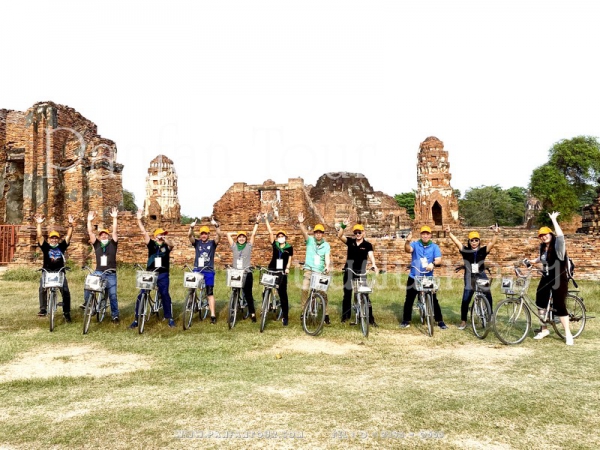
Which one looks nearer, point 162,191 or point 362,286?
point 362,286

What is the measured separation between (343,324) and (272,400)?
3.56 meters

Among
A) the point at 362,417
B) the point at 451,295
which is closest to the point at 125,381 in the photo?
the point at 362,417

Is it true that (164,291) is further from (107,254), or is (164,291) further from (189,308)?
(107,254)

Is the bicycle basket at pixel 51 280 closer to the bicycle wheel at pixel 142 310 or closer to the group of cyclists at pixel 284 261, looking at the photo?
the group of cyclists at pixel 284 261

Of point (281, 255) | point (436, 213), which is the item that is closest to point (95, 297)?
point (281, 255)

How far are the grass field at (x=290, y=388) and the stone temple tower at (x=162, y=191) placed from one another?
23502 millimetres

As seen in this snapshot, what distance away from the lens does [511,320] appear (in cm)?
639

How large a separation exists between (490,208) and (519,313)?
5136cm

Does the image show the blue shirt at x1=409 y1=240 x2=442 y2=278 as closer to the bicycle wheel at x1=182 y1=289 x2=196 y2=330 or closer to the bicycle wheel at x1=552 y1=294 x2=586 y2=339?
the bicycle wheel at x1=552 y1=294 x2=586 y2=339

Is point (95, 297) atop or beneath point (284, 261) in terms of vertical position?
beneath

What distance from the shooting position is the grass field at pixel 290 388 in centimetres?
333

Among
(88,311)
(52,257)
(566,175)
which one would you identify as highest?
(566,175)

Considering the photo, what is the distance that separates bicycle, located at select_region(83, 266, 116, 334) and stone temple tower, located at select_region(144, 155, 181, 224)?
22.9 meters

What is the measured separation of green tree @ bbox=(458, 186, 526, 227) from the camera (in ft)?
172
